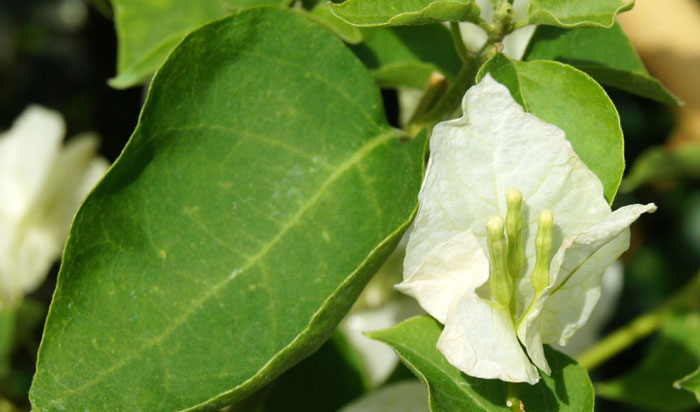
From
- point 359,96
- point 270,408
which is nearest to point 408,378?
point 270,408

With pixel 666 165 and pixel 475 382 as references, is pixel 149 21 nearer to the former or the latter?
pixel 475 382

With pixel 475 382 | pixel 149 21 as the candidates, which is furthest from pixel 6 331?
pixel 475 382

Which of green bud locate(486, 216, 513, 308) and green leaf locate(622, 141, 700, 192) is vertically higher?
green bud locate(486, 216, 513, 308)

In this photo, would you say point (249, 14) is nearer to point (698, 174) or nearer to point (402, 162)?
point (402, 162)

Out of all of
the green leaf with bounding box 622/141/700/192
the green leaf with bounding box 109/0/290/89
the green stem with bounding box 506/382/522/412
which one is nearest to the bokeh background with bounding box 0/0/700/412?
the green leaf with bounding box 622/141/700/192

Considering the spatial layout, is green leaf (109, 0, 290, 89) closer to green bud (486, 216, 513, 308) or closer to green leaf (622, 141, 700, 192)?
green bud (486, 216, 513, 308)
